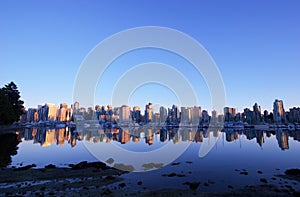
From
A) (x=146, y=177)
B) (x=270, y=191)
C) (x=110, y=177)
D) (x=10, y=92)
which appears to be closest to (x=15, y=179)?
(x=110, y=177)

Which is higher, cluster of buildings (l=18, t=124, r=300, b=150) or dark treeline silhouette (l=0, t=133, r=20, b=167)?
dark treeline silhouette (l=0, t=133, r=20, b=167)

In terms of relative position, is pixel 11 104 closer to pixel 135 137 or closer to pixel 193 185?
pixel 135 137

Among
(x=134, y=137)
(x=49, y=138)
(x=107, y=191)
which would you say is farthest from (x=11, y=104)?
(x=107, y=191)

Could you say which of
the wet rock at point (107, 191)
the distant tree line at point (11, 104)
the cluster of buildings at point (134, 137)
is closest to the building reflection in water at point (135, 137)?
the cluster of buildings at point (134, 137)

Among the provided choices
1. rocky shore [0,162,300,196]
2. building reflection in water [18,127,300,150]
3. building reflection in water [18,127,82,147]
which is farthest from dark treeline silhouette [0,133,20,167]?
building reflection in water [18,127,300,150]

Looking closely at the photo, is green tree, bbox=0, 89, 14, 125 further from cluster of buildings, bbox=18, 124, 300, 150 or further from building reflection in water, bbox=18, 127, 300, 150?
cluster of buildings, bbox=18, 124, 300, 150

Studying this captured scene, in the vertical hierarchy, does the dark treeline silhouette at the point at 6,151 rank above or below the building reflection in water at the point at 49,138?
above

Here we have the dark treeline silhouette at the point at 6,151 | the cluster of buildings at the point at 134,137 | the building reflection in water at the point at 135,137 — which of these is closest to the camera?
the dark treeline silhouette at the point at 6,151

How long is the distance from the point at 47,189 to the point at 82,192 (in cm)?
447

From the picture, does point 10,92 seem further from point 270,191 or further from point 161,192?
point 270,191

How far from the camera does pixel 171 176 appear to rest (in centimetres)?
2753

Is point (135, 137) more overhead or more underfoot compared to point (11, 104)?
more underfoot

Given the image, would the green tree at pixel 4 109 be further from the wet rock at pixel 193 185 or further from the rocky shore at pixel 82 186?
the wet rock at pixel 193 185

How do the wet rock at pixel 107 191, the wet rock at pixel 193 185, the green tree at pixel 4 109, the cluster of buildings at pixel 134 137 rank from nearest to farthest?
the wet rock at pixel 107 191, the wet rock at pixel 193 185, the cluster of buildings at pixel 134 137, the green tree at pixel 4 109
